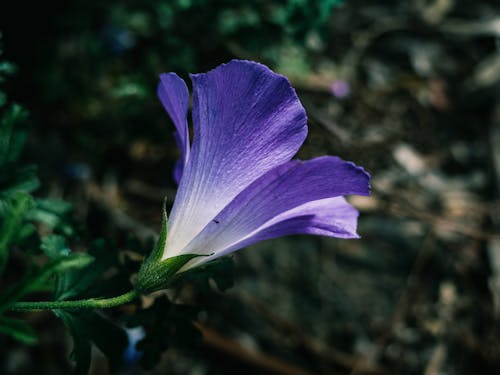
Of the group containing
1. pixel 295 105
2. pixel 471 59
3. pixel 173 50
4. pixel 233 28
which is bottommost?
pixel 295 105

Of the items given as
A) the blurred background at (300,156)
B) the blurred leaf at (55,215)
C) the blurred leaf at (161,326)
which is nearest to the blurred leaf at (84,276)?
the blurred leaf at (161,326)

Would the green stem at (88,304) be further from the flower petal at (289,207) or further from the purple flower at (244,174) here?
the flower petal at (289,207)

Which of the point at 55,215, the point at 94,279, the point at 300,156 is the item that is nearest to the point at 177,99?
the point at 94,279

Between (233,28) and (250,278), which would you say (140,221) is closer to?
(250,278)

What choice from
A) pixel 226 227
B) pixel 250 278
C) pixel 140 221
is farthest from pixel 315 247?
pixel 226 227

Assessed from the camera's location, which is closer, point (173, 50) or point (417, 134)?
point (173, 50)
